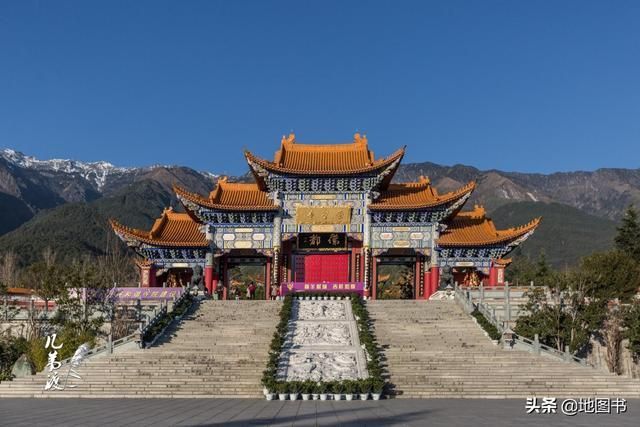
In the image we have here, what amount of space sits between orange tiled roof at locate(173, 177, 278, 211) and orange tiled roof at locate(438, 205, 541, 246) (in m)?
9.02

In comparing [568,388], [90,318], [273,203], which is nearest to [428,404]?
[568,388]

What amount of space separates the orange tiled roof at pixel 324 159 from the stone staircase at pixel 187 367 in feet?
32.7

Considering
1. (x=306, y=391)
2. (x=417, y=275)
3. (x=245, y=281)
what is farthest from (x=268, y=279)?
(x=245, y=281)

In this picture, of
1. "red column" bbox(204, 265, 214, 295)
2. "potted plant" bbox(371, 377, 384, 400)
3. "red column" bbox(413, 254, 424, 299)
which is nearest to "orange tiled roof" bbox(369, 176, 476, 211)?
"red column" bbox(413, 254, 424, 299)

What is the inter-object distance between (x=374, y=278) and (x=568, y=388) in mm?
14684

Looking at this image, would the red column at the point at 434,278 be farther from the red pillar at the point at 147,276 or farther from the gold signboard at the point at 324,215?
the red pillar at the point at 147,276

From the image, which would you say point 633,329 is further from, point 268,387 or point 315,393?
point 268,387

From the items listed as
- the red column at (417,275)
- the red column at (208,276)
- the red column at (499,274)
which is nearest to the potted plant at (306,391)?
the red column at (208,276)

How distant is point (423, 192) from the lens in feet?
110

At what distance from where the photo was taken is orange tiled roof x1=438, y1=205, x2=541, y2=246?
3100 centimetres

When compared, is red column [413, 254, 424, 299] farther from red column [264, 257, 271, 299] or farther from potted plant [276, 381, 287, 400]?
potted plant [276, 381, 287, 400]

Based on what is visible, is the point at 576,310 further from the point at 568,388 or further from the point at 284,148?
the point at 284,148

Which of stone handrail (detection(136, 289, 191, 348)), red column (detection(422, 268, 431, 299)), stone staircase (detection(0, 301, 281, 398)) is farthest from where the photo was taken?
red column (detection(422, 268, 431, 299))

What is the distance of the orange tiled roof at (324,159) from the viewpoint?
31.8 meters
